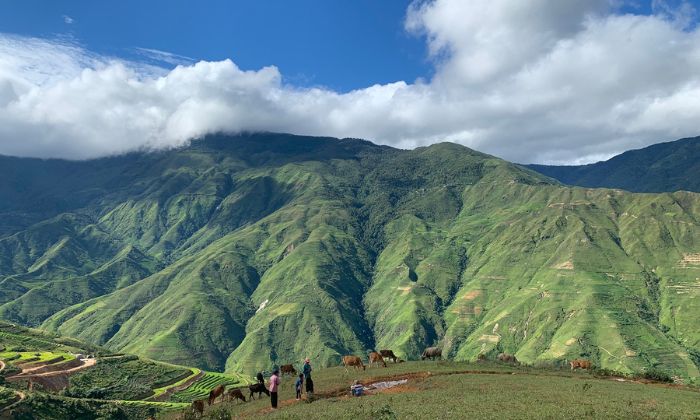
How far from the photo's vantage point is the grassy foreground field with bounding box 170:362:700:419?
46.8 metres

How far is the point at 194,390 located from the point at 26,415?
343 ft

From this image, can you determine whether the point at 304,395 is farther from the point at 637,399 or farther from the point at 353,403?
the point at 637,399

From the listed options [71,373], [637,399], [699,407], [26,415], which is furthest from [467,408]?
[71,373]

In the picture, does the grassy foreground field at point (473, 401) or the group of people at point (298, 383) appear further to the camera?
the group of people at point (298, 383)

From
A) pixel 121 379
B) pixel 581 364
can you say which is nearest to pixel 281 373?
pixel 581 364

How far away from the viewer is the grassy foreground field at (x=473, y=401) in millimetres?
46781

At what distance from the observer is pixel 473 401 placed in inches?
2093

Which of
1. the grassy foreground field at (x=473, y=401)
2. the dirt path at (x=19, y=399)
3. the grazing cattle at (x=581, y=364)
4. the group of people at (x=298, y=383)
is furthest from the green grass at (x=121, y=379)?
the grazing cattle at (x=581, y=364)

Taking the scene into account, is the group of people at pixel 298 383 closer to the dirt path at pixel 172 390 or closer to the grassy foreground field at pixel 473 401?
the grassy foreground field at pixel 473 401

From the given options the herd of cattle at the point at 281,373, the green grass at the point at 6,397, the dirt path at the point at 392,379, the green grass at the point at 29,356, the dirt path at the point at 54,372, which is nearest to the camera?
the dirt path at the point at 392,379

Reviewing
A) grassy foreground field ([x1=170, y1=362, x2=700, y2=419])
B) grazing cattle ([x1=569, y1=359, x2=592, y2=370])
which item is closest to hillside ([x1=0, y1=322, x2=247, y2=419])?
grassy foreground field ([x1=170, y1=362, x2=700, y2=419])

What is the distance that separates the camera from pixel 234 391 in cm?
6769

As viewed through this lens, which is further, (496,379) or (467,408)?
(496,379)

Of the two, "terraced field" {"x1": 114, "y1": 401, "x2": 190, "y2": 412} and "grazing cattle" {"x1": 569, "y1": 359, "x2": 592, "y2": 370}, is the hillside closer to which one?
"terraced field" {"x1": 114, "y1": 401, "x2": 190, "y2": 412}
